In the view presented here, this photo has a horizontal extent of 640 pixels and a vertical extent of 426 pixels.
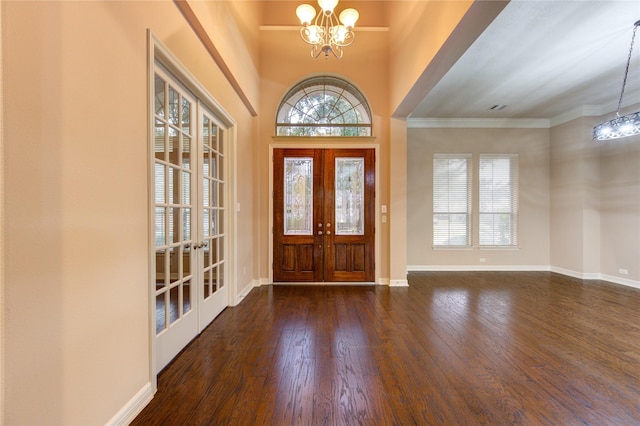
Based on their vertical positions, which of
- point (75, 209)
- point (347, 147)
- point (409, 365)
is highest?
point (347, 147)

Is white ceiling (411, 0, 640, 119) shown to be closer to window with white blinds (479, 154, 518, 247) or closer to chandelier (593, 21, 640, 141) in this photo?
chandelier (593, 21, 640, 141)

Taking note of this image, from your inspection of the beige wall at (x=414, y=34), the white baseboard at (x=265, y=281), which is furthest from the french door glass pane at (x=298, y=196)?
the beige wall at (x=414, y=34)

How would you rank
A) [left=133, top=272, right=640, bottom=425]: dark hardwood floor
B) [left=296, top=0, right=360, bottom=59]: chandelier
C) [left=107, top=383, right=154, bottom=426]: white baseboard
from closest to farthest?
[left=107, top=383, right=154, bottom=426]: white baseboard → [left=133, top=272, right=640, bottom=425]: dark hardwood floor → [left=296, top=0, right=360, bottom=59]: chandelier

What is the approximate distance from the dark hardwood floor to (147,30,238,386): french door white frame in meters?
0.36

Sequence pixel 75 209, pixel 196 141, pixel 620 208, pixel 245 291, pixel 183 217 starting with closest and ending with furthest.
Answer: pixel 75 209
pixel 183 217
pixel 196 141
pixel 245 291
pixel 620 208

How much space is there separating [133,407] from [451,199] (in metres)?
6.16

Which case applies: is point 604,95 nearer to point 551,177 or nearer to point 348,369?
point 551,177

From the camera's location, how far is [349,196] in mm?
4777

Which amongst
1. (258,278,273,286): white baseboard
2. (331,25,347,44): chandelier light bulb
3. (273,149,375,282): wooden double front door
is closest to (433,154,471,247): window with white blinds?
(273,149,375,282): wooden double front door

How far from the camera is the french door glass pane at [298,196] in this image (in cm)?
476

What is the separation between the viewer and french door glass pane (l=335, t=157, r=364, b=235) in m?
4.77

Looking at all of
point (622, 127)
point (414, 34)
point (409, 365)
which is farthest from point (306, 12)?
point (622, 127)

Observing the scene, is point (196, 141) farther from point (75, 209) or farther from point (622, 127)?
point (622, 127)

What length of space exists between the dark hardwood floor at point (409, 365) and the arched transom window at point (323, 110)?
117 inches
